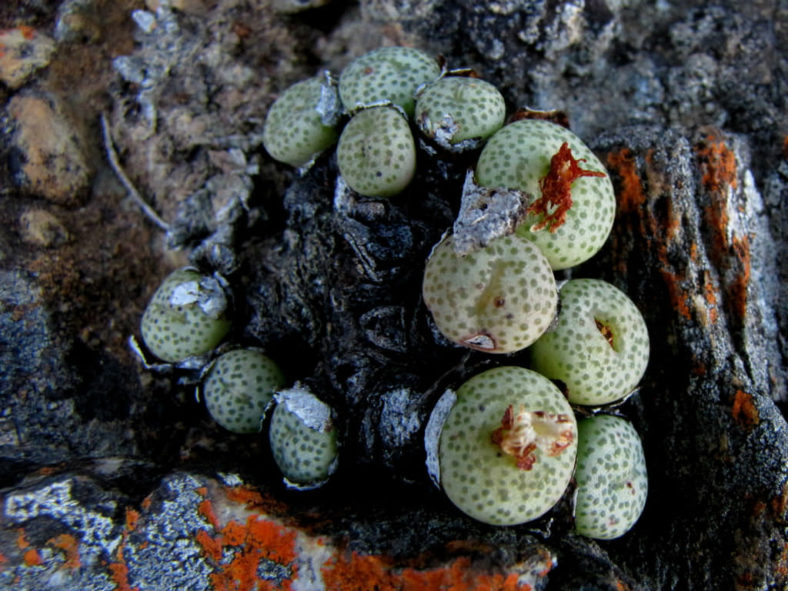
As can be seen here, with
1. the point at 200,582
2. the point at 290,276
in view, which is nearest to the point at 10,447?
the point at 200,582

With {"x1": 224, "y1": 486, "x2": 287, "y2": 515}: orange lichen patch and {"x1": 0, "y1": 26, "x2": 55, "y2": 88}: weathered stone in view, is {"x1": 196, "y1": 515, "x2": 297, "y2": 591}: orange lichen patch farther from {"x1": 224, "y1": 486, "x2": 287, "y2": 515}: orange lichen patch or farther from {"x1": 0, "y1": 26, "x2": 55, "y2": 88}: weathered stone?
{"x1": 0, "y1": 26, "x2": 55, "y2": 88}: weathered stone

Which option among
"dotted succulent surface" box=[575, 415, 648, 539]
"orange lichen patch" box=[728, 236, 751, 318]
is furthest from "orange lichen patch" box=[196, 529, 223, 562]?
"orange lichen patch" box=[728, 236, 751, 318]

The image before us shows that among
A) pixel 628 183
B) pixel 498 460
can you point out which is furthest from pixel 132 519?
pixel 628 183

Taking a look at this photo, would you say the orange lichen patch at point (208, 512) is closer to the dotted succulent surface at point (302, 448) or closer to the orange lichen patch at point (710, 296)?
the dotted succulent surface at point (302, 448)

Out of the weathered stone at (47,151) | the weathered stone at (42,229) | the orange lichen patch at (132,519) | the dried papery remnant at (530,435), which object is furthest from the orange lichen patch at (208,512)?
the weathered stone at (47,151)

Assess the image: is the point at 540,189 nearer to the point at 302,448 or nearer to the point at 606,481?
the point at 606,481

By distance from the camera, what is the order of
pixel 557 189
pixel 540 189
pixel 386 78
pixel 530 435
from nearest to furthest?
pixel 530 435
pixel 557 189
pixel 540 189
pixel 386 78
